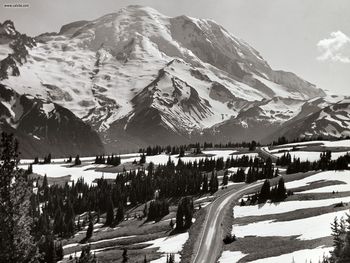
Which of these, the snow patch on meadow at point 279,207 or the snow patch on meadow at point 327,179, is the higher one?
the snow patch on meadow at point 327,179

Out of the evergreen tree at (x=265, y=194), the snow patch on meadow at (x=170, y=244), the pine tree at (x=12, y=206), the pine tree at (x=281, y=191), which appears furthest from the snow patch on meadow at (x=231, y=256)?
the pine tree at (x=12, y=206)

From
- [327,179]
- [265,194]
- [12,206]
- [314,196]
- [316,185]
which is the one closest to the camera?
[12,206]

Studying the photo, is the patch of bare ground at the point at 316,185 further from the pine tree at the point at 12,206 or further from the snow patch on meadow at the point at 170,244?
the pine tree at the point at 12,206

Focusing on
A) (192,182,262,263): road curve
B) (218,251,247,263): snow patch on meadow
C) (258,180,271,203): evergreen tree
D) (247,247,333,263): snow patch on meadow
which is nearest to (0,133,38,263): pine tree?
(247,247,333,263): snow patch on meadow

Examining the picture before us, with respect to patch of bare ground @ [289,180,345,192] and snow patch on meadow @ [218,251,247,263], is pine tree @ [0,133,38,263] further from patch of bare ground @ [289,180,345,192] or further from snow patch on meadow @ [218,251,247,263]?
patch of bare ground @ [289,180,345,192]

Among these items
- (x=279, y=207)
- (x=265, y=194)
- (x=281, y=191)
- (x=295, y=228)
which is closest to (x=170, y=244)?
(x=295, y=228)

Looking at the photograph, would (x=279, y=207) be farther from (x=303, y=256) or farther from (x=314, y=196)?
(x=303, y=256)

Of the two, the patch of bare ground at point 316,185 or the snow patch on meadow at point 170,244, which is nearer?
the snow patch on meadow at point 170,244

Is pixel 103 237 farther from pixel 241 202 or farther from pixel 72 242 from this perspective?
pixel 241 202
